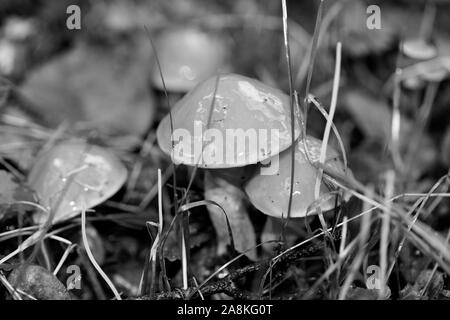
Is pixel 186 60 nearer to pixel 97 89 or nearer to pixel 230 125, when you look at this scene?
pixel 97 89

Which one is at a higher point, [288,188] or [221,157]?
[221,157]

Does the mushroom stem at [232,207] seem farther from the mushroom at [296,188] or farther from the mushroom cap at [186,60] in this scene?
the mushroom cap at [186,60]

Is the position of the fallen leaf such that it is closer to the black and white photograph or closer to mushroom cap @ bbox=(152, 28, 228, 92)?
the black and white photograph

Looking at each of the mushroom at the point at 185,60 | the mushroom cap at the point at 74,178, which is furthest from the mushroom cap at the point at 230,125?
the mushroom at the point at 185,60

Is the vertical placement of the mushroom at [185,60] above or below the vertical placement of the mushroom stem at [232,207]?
above

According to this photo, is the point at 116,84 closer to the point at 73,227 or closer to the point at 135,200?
the point at 135,200

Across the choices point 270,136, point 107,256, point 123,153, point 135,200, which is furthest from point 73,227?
point 270,136

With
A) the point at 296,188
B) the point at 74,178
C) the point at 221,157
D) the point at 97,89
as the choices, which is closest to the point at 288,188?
the point at 296,188

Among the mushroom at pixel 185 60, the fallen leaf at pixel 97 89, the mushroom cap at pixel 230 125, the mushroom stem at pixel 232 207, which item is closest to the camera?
the mushroom cap at pixel 230 125
